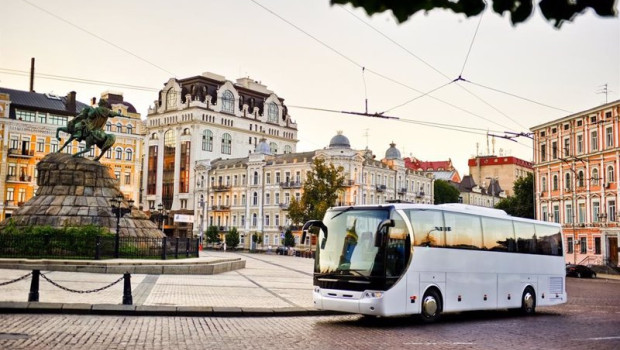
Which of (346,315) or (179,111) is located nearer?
(346,315)

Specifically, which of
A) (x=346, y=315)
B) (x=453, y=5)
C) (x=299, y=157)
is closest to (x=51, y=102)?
(x=299, y=157)

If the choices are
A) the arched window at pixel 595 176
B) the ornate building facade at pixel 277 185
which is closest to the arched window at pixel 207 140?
the ornate building facade at pixel 277 185

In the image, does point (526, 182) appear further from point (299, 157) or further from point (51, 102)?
point (51, 102)

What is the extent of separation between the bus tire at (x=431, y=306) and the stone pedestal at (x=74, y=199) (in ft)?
61.7

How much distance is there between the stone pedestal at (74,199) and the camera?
2989 centimetres

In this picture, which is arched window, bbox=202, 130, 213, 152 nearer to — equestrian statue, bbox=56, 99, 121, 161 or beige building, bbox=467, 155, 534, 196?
beige building, bbox=467, 155, 534, 196

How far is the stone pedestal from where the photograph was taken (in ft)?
98.1

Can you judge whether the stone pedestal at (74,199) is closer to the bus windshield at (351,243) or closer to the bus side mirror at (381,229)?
the bus windshield at (351,243)

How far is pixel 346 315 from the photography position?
57.1 feet

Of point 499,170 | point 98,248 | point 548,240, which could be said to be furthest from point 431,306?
point 499,170

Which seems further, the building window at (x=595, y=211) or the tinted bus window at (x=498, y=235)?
the building window at (x=595, y=211)

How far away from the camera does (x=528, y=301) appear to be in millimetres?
18969

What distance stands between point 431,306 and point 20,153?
6859 cm

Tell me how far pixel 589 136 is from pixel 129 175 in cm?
5398
